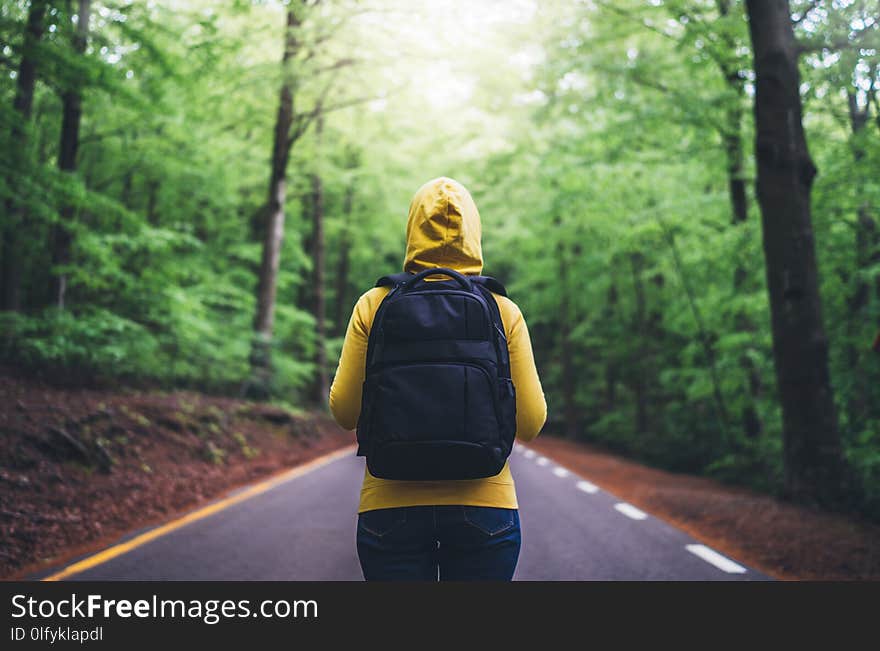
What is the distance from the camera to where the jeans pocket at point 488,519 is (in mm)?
2098

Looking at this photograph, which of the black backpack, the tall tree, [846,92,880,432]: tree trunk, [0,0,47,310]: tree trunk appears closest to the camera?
the black backpack

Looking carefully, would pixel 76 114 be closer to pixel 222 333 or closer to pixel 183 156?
pixel 183 156

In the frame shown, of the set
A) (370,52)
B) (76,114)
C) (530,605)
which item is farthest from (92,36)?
(530,605)

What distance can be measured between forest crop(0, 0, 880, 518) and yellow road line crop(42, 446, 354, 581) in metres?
2.98

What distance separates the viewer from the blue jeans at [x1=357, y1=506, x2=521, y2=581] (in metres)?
2.08

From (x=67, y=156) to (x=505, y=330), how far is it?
36.6 feet

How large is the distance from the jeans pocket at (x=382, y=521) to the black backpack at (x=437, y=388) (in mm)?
A: 121

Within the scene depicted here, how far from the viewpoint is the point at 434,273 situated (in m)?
2.24

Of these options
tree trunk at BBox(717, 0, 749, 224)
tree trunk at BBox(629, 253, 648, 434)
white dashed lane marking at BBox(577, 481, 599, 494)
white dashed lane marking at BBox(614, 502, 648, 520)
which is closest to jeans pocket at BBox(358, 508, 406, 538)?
white dashed lane marking at BBox(614, 502, 648, 520)

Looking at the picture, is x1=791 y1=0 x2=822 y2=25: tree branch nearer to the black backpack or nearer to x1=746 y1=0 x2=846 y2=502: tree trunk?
x1=746 y1=0 x2=846 y2=502: tree trunk

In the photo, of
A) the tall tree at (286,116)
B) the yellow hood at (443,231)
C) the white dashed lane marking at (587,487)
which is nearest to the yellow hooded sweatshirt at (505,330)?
the yellow hood at (443,231)

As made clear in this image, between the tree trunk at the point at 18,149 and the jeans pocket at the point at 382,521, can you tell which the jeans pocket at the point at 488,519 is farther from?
the tree trunk at the point at 18,149

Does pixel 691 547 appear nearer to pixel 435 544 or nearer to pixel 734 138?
pixel 435 544

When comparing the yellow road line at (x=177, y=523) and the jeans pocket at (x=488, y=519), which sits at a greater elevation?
the jeans pocket at (x=488, y=519)
